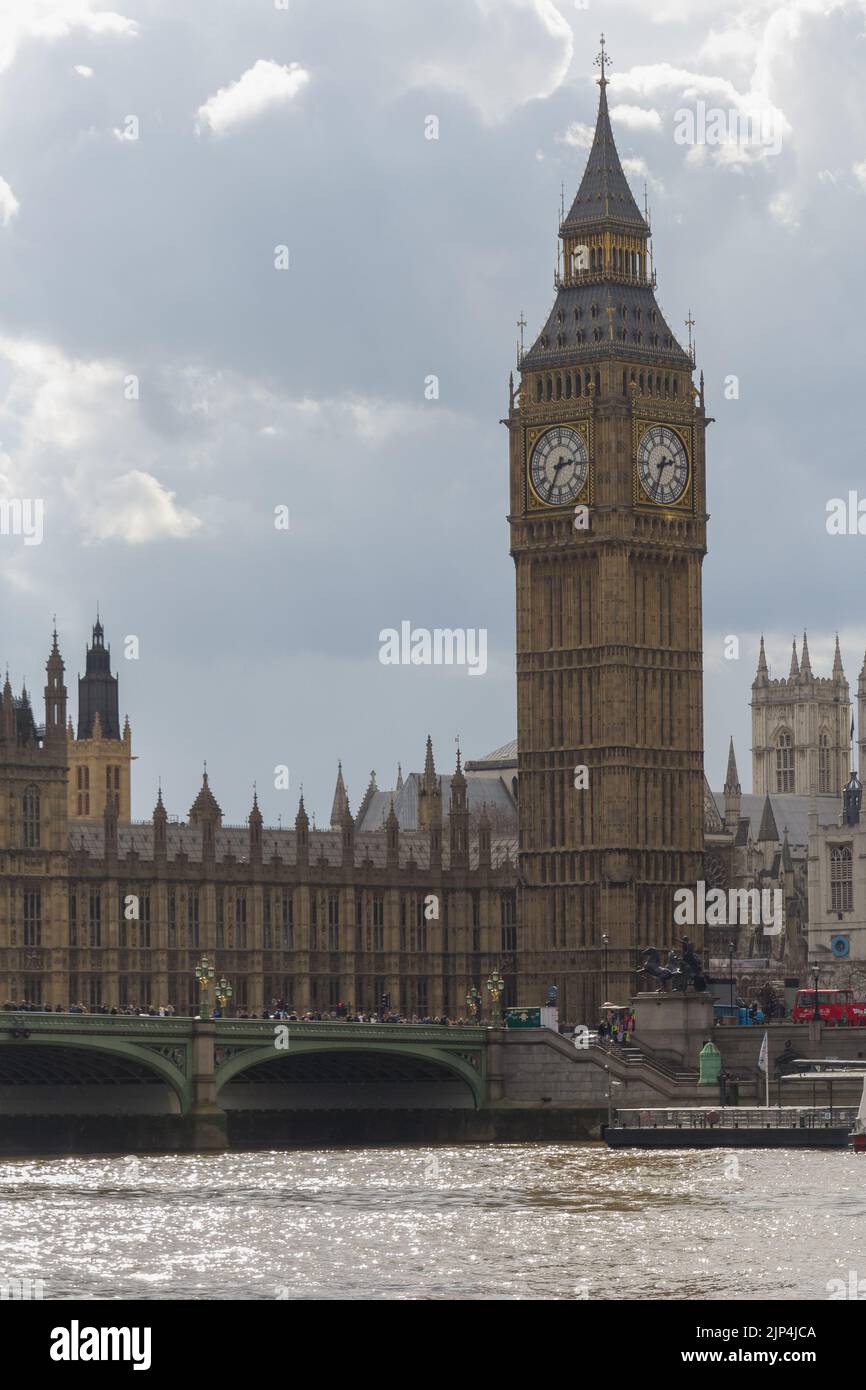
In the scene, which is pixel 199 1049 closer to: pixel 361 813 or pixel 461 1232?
pixel 461 1232

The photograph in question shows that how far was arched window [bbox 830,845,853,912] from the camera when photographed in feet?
610

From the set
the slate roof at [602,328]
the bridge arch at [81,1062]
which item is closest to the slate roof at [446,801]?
the slate roof at [602,328]

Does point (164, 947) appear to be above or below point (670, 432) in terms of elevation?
below

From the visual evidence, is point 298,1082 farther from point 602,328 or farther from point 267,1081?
point 602,328

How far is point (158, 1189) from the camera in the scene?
319ft

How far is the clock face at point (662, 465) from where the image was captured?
15200 cm

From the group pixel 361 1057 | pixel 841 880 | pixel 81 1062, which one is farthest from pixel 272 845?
pixel 841 880

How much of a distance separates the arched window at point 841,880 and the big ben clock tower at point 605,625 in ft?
106

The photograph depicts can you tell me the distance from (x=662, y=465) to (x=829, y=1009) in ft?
84.4

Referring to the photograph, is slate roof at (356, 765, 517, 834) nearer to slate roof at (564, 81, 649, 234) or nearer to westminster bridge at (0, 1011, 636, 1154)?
slate roof at (564, 81, 649, 234)

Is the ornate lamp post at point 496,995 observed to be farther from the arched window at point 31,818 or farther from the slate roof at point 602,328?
the slate roof at point 602,328

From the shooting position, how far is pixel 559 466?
152m
